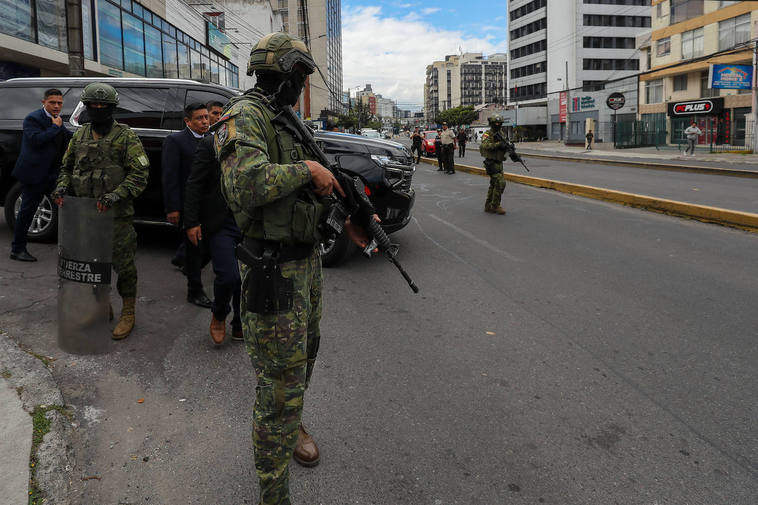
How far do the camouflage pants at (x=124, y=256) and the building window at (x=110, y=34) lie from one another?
1888 cm

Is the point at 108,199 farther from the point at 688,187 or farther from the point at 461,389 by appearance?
the point at 688,187

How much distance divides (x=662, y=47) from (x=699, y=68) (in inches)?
186

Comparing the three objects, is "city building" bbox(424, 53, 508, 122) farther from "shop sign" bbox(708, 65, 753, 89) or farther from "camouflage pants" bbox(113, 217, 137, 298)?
"camouflage pants" bbox(113, 217, 137, 298)

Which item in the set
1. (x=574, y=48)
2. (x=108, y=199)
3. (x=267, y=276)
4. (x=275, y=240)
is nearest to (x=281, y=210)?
(x=275, y=240)

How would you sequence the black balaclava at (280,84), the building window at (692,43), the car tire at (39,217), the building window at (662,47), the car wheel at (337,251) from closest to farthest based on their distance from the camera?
the black balaclava at (280,84), the car wheel at (337,251), the car tire at (39,217), the building window at (692,43), the building window at (662,47)

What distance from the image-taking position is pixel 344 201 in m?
2.61

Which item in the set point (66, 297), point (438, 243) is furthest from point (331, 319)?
point (438, 243)

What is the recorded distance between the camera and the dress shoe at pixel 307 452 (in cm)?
279

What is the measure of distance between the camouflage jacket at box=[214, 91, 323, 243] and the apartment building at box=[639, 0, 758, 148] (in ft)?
112

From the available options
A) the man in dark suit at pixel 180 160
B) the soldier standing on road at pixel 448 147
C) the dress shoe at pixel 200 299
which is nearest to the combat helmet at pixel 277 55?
the man in dark suit at pixel 180 160

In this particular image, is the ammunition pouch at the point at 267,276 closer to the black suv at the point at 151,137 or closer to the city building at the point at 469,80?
the black suv at the point at 151,137

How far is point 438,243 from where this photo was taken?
8.02 meters

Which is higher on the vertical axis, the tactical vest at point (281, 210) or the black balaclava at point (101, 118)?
the black balaclava at point (101, 118)

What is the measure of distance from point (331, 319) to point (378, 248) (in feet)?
7.43
